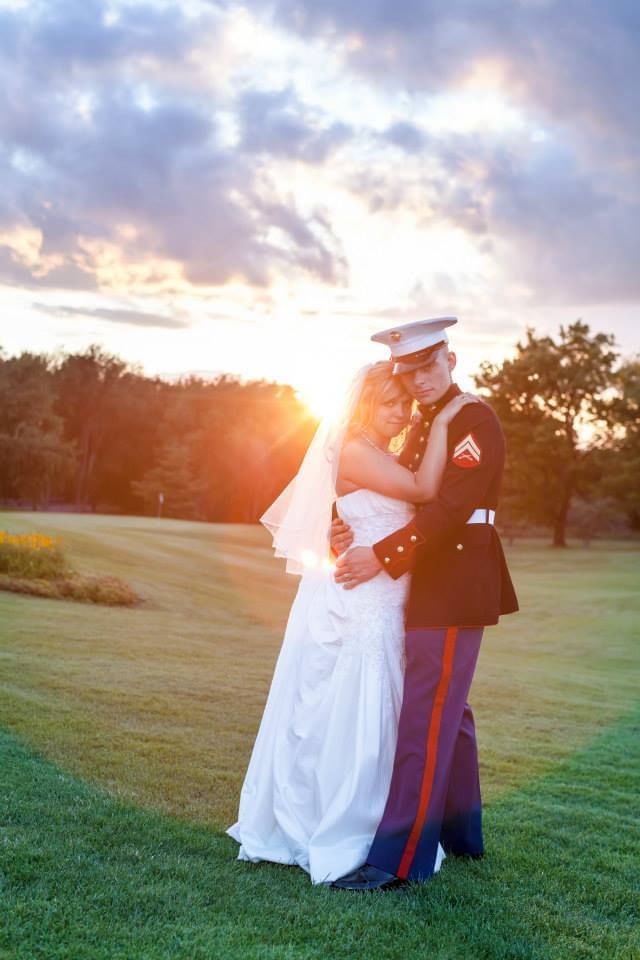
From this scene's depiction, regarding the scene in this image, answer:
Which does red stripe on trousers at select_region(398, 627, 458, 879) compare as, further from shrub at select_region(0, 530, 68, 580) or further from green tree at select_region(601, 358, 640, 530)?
green tree at select_region(601, 358, 640, 530)

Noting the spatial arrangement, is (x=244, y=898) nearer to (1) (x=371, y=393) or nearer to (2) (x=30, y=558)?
(1) (x=371, y=393)

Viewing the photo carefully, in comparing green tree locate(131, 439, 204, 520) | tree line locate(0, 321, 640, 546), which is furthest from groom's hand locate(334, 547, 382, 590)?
green tree locate(131, 439, 204, 520)

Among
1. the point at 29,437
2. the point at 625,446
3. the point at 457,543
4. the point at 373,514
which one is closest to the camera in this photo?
the point at 457,543

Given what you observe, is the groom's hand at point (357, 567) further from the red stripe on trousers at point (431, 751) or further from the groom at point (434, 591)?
the red stripe on trousers at point (431, 751)

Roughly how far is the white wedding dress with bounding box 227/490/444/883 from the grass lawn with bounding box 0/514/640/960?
203 millimetres

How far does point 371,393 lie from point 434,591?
3.15 ft

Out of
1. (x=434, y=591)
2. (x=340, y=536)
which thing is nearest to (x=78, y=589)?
(x=340, y=536)

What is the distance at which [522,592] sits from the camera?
94.8 feet

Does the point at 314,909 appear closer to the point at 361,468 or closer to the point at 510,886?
the point at 510,886

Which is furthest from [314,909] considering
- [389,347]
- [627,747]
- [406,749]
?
[627,747]

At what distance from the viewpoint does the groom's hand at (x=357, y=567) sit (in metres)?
4.14

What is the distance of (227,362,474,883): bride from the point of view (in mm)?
4047

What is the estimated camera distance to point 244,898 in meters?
3.61

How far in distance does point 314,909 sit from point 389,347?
2303mm
